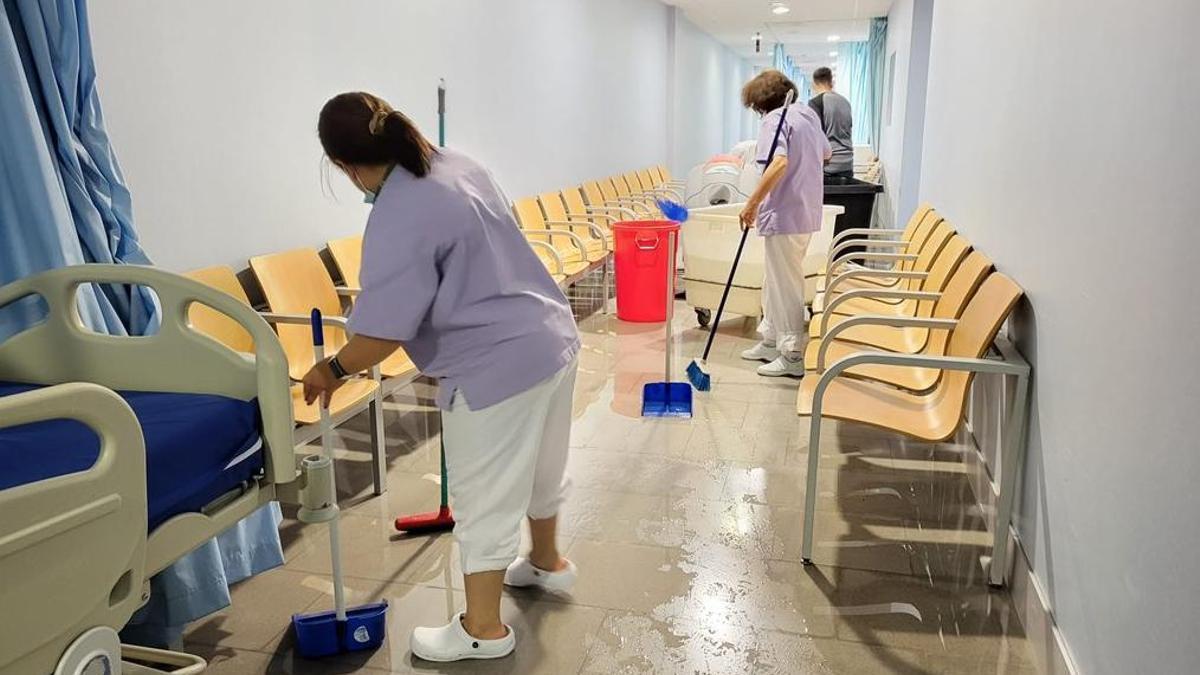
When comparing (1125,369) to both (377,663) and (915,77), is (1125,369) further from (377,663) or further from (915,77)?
(915,77)

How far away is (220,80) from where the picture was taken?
293 cm

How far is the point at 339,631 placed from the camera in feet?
6.87

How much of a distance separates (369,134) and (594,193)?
204 inches

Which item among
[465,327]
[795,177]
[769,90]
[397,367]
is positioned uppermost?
[769,90]

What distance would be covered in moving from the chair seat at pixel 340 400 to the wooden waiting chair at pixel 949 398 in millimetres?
1360

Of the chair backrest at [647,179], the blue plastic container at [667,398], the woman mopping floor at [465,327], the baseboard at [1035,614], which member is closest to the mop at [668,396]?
the blue plastic container at [667,398]

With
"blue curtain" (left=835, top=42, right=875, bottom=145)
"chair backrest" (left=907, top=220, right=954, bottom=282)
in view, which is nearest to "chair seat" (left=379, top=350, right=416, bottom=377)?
"chair backrest" (left=907, top=220, right=954, bottom=282)

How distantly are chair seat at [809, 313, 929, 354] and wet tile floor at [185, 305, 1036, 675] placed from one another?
1.40ft

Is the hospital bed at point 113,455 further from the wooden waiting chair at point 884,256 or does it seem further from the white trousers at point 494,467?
the wooden waiting chair at point 884,256

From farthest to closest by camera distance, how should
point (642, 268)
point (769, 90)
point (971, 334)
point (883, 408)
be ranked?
point (642, 268)
point (769, 90)
point (883, 408)
point (971, 334)

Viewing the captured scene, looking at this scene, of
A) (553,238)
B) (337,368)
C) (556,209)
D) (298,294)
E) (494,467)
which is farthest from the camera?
(556,209)

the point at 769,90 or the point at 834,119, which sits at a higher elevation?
the point at 769,90

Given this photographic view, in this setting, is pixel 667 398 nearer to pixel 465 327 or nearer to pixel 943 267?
pixel 943 267

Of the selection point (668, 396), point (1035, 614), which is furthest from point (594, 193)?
point (1035, 614)
